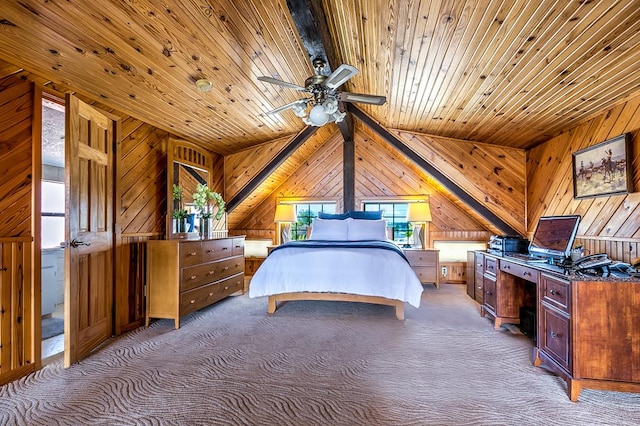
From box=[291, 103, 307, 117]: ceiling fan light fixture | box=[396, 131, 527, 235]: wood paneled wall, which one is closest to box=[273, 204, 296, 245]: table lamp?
box=[396, 131, 527, 235]: wood paneled wall

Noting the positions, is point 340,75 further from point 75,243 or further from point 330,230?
point 330,230

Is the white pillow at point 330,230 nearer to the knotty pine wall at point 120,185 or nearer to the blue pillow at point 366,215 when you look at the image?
the blue pillow at point 366,215

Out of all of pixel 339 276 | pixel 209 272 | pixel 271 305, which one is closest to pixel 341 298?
pixel 339 276

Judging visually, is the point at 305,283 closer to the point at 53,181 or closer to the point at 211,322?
the point at 211,322

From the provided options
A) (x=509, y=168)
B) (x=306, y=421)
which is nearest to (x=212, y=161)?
(x=306, y=421)

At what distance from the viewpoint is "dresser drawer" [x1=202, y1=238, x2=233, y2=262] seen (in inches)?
141

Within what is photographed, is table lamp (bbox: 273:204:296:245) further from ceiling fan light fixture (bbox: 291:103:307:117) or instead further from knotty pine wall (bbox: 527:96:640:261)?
knotty pine wall (bbox: 527:96:640:261)

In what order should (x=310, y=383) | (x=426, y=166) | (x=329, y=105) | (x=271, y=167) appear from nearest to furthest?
(x=310, y=383), (x=329, y=105), (x=426, y=166), (x=271, y=167)

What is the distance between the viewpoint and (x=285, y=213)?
5.72m

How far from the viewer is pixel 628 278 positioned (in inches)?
70.2

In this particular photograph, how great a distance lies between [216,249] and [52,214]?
7.80ft

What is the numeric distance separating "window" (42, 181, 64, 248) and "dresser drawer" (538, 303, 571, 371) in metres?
5.53

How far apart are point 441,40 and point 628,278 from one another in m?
1.98

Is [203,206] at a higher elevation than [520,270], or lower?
higher
